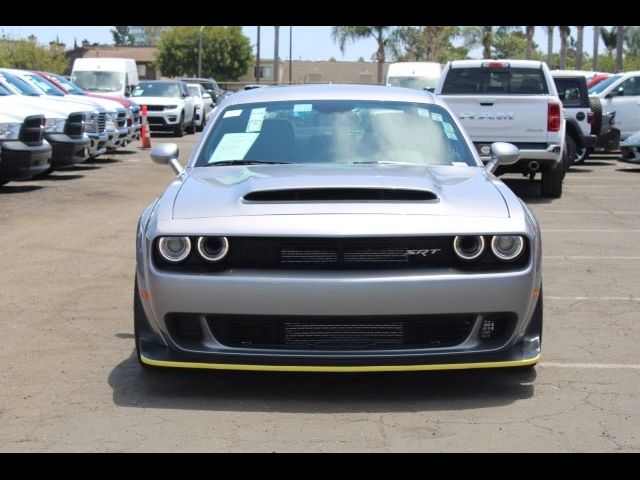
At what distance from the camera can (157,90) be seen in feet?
105

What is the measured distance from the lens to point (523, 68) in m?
15.8

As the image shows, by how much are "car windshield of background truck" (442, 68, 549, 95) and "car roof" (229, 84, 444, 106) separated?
8804 mm

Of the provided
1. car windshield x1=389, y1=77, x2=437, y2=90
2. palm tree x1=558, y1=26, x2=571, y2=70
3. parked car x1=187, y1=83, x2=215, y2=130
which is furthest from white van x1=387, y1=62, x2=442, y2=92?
palm tree x1=558, y1=26, x2=571, y2=70

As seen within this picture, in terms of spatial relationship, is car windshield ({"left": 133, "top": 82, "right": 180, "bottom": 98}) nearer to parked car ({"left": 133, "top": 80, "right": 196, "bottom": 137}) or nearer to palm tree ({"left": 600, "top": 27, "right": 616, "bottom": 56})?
parked car ({"left": 133, "top": 80, "right": 196, "bottom": 137})

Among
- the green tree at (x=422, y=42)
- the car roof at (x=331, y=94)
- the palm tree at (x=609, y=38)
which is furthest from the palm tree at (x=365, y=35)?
the car roof at (x=331, y=94)

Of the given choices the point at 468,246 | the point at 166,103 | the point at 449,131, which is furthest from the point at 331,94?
the point at 166,103

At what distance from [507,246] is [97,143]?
1659cm

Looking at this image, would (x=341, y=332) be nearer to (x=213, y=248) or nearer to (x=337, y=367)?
(x=337, y=367)

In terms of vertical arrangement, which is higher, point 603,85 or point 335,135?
point 335,135

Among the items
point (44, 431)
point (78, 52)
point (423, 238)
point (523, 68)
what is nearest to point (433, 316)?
point (423, 238)

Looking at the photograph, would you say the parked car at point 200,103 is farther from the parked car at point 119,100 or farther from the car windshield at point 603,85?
the car windshield at point 603,85

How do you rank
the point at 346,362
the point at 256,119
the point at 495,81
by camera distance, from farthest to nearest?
the point at 495,81
the point at 256,119
the point at 346,362
